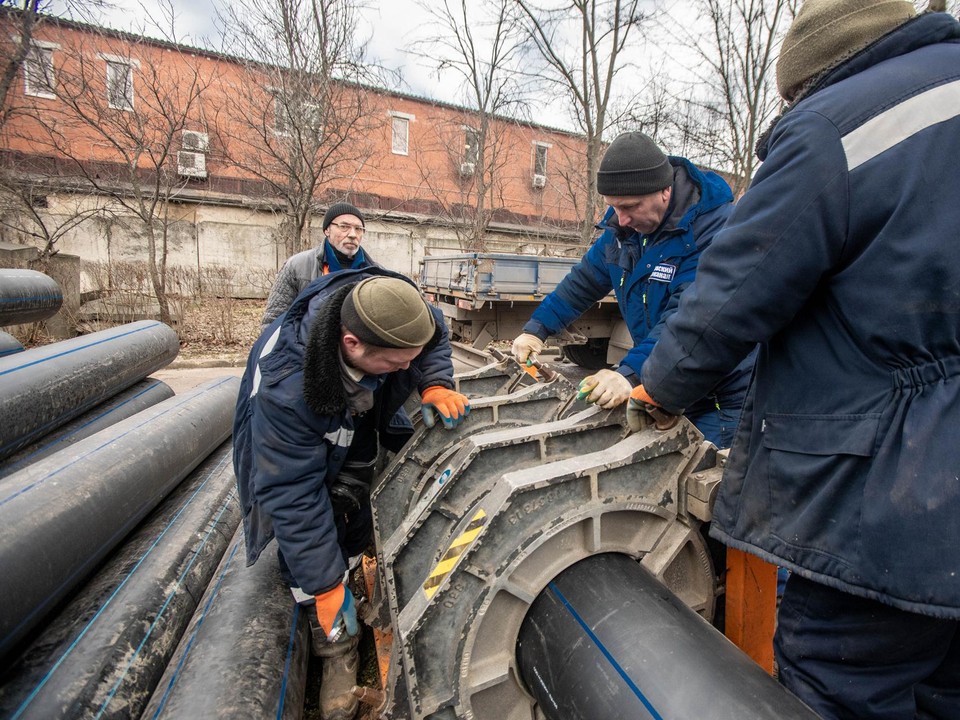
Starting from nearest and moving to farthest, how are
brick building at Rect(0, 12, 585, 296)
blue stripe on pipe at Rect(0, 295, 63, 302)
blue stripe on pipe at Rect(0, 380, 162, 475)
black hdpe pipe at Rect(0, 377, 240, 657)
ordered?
black hdpe pipe at Rect(0, 377, 240, 657)
blue stripe on pipe at Rect(0, 380, 162, 475)
blue stripe on pipe at Rect(0, 295, 63, 302)
brick building at Rect(0, 12, 585, 296)

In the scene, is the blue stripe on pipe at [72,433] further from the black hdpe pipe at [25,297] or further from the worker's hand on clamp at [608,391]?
the worker's hand on clamp at [608,391]

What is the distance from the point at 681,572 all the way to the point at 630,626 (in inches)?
17.9

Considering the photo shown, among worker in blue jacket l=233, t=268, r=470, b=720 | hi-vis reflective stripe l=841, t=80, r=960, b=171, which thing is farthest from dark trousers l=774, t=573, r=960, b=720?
worker in blue jacket l=233, t=268, r=470, b=720

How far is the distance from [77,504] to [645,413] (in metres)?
2.40

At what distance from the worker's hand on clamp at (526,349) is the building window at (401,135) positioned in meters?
19.1

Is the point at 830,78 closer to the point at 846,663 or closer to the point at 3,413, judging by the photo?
the point at 846,663

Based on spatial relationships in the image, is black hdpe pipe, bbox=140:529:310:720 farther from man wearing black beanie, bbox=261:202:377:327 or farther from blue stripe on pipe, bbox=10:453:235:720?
man wearing black beanie, bbox=261:202:377:327

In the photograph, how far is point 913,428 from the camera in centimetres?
94

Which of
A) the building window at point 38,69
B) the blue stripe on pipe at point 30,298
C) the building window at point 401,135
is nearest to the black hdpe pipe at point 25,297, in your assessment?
the blue stripe on pipe at point 30,298

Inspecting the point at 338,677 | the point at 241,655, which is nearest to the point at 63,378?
the point at 241,655

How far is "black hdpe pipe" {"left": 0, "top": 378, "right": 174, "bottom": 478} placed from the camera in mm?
2953

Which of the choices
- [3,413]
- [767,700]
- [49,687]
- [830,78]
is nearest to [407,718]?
[767,700]

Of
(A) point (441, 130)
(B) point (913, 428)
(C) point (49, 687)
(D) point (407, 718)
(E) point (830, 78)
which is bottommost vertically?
(C) point (49, 687)

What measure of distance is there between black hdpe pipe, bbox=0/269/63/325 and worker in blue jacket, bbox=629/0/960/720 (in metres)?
5.63
